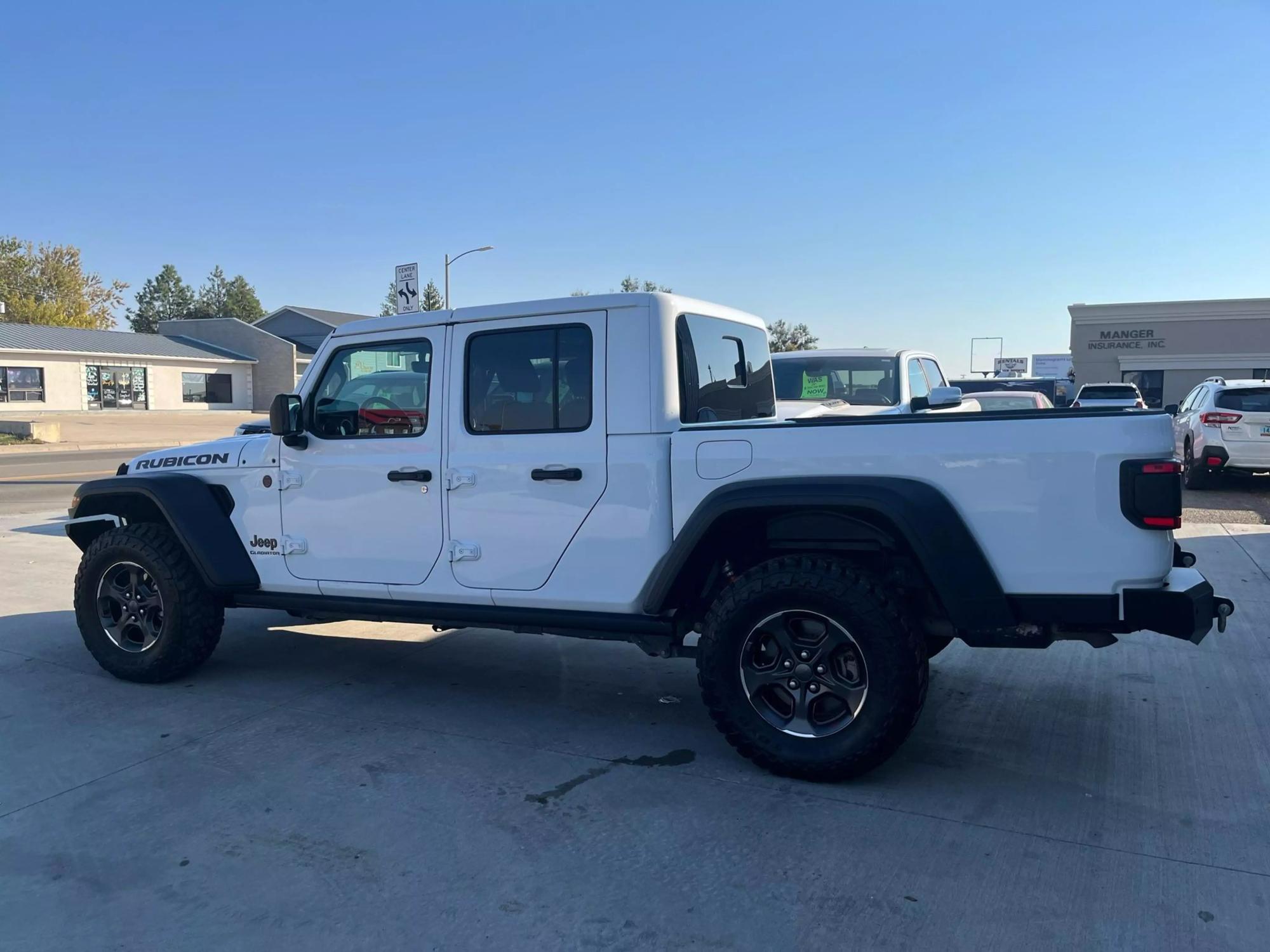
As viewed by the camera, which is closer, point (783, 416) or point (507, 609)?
point (507, 609)

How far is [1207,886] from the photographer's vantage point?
3.08m

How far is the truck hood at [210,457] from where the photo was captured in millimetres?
5184

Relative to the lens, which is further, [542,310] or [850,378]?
[850,378]

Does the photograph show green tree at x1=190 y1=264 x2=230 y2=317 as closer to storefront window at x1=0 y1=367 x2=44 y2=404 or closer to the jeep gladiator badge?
storefront window at x1=0 y1=367 x2=44 y2=404

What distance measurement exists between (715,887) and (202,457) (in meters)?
3.68

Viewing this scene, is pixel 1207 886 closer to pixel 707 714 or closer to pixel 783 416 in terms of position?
pixel 707 714

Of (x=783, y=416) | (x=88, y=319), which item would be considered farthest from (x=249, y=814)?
(x=88, y=319)

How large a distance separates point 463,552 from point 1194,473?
41.8 feet

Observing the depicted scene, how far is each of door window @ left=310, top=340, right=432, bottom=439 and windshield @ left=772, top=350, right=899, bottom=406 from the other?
515 centimetres

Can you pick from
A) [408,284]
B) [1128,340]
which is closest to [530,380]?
[408,284]

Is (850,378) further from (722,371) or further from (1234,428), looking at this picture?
(1234,428)

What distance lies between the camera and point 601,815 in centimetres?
367

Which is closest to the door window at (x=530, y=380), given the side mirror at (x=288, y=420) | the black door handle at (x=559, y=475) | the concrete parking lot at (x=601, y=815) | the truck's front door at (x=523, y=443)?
the truck's front door at (x=523, y=443)

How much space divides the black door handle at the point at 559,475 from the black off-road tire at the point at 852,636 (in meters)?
0.81
